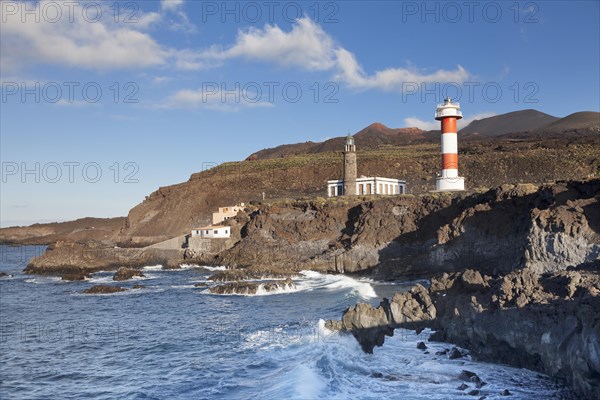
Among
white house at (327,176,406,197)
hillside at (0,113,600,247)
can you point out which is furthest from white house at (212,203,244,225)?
white house at (327,176,406,197)

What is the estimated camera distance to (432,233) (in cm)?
3700

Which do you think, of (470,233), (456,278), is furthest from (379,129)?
(456,278)

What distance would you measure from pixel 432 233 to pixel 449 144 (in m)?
8.11

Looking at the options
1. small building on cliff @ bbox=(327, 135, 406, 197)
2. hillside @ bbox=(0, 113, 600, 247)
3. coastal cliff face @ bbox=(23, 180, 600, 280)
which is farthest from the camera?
hillside @ bbox=(0, 113, 600, 247)

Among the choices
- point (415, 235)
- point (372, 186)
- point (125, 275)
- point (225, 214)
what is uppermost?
point (372, 186)

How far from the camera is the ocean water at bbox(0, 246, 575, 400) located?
13.1 metres

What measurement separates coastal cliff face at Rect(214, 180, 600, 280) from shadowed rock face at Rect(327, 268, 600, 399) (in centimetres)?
743

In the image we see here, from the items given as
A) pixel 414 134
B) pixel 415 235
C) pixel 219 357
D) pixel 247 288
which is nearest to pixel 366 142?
pixel 414 134

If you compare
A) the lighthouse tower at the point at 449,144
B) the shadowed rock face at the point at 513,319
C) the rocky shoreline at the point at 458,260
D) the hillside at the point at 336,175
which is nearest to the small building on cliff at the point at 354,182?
the rocky shoreline at the point at 458,260

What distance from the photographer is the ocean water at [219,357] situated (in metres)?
13.1

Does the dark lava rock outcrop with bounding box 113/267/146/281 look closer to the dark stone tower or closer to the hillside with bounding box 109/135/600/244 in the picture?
the hillside with bounding box 109/135/600/244

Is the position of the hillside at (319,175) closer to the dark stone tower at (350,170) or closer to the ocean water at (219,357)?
the dark stone tower at (350,170)

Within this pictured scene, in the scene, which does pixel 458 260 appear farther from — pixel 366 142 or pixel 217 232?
pixel 366 142

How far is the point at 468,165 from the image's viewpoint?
7138 cm
